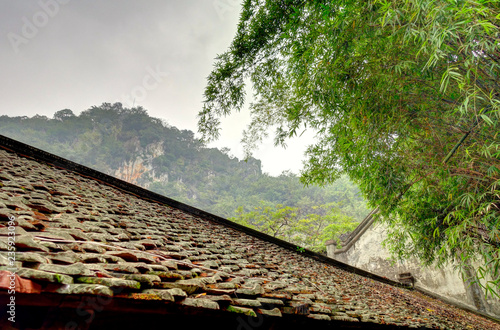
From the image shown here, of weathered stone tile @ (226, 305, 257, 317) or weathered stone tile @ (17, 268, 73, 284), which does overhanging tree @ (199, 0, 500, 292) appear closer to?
weathered stone tile @ (226, 305, 257, 317)

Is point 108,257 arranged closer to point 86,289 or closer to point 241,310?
point 86,289

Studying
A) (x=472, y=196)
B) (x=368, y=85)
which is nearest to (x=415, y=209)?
(x=472, y=196)

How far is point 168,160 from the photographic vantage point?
1929 inches

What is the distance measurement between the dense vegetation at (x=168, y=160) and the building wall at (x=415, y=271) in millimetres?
22629

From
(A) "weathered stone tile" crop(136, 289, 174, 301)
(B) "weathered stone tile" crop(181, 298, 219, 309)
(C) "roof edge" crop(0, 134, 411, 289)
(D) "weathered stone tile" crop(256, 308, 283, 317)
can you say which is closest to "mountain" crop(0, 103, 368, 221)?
(C) "roof edge" crop(0, 134, 411, 289)

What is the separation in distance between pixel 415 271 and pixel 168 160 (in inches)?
1826

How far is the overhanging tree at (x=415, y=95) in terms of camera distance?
7.79 ft

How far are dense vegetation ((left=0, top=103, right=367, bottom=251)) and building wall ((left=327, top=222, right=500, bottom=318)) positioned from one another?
22629mm

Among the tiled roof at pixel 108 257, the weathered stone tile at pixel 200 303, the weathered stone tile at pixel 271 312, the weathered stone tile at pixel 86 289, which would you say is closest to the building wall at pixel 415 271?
the tiled roof at pixel 108 257

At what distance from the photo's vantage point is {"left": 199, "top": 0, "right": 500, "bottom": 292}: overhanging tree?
2373 mm

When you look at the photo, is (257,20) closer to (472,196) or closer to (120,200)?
(120,200)

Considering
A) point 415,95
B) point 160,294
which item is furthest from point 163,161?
point 160,294

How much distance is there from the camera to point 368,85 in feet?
11.4

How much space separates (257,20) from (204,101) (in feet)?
7.37
